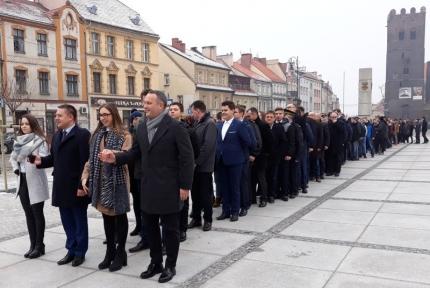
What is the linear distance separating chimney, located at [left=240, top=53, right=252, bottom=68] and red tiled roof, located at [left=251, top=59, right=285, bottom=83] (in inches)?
120

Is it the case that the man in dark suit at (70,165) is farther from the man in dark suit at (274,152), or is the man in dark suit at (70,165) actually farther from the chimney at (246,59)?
the chimney at (246,59)

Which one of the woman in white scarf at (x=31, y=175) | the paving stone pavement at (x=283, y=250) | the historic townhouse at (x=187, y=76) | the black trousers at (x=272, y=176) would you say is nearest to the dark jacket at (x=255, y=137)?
the black trousers at (x=272, y=176)

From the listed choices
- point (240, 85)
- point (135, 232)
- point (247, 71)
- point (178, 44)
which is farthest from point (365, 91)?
point (247, 71)

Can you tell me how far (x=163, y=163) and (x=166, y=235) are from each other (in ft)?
2.62

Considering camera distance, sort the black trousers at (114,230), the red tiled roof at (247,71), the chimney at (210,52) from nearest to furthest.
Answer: the black trousers at (114,230), the chimney at (210,52), the red tiled roof at (247,71)

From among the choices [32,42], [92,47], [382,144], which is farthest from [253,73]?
[382,144]

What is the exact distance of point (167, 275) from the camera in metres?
4.64

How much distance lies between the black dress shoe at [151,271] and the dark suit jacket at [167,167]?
68 cm

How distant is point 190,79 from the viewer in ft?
159

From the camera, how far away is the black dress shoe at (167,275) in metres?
4.60

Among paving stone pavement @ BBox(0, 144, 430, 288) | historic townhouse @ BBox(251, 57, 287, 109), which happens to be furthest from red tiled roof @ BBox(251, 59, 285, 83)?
paving stone pavement @ BBox(0, 144, 430, 288)

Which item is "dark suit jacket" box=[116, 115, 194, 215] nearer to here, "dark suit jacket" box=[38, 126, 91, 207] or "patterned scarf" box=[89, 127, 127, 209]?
"patterned scarf" box=[89, 127, 127, 209]

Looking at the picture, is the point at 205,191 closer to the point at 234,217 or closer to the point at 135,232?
the point at 234,217

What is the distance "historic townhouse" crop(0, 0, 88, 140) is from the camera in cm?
3005
